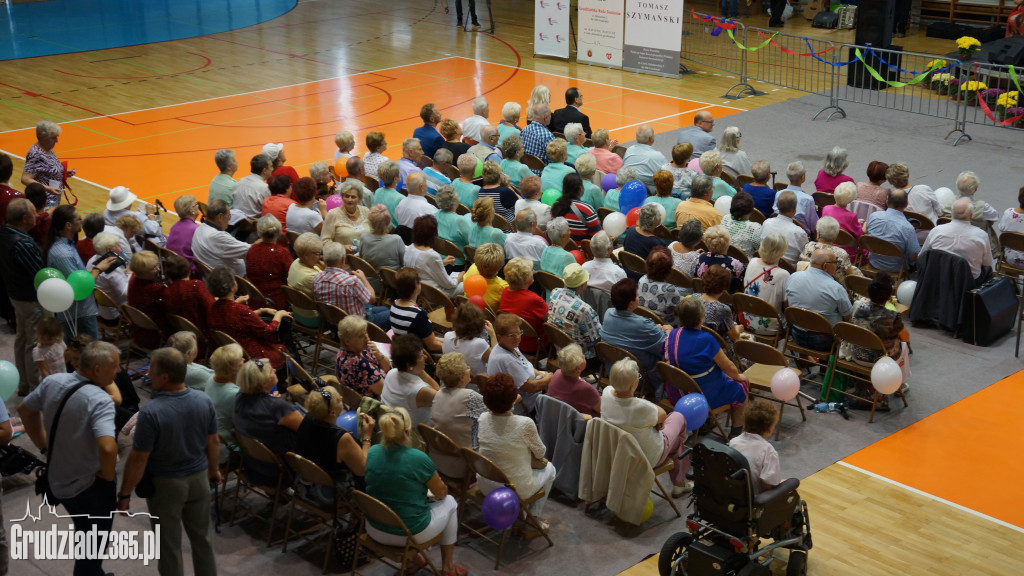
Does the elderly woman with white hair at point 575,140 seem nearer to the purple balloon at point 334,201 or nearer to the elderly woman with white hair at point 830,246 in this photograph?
the purple balloon at point 334,201

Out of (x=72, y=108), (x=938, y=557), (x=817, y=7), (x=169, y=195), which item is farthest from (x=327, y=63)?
(x=938, y=557)

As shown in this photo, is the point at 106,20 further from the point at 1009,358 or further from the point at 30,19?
the point at 1009,358

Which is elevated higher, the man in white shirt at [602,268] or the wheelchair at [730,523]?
the man in white shirt at [602,268]

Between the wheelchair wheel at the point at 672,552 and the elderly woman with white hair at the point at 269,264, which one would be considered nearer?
the wheelchair wheel at the point at 672,552

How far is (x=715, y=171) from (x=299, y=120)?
9.72 m

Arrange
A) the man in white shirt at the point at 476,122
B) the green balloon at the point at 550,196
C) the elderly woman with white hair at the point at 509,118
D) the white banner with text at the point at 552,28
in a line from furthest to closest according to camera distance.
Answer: the white banner with text at the point at 552,28 < the man in white shirt at the point at 476,122 < the elderly woman with white hair at the point at 509,118 < the green balloon at the point at 550,196

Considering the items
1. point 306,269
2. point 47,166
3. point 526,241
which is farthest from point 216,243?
point 47,166

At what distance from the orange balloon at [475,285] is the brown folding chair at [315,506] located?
98.8 inches

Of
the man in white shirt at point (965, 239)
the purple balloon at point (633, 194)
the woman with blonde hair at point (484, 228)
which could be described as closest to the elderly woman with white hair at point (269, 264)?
the woman with blonde hair at point (484, 228)

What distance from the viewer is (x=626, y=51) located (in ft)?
70.0

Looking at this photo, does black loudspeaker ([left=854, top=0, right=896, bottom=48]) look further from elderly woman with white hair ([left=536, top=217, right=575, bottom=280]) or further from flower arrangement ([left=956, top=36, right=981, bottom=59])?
elderly woman with white hair ([left=536, top=217, right=575, bottom=280])

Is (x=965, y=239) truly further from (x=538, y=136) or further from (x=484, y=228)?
(x=538, y=136)

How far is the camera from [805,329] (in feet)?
27.6

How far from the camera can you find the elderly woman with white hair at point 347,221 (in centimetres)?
974
